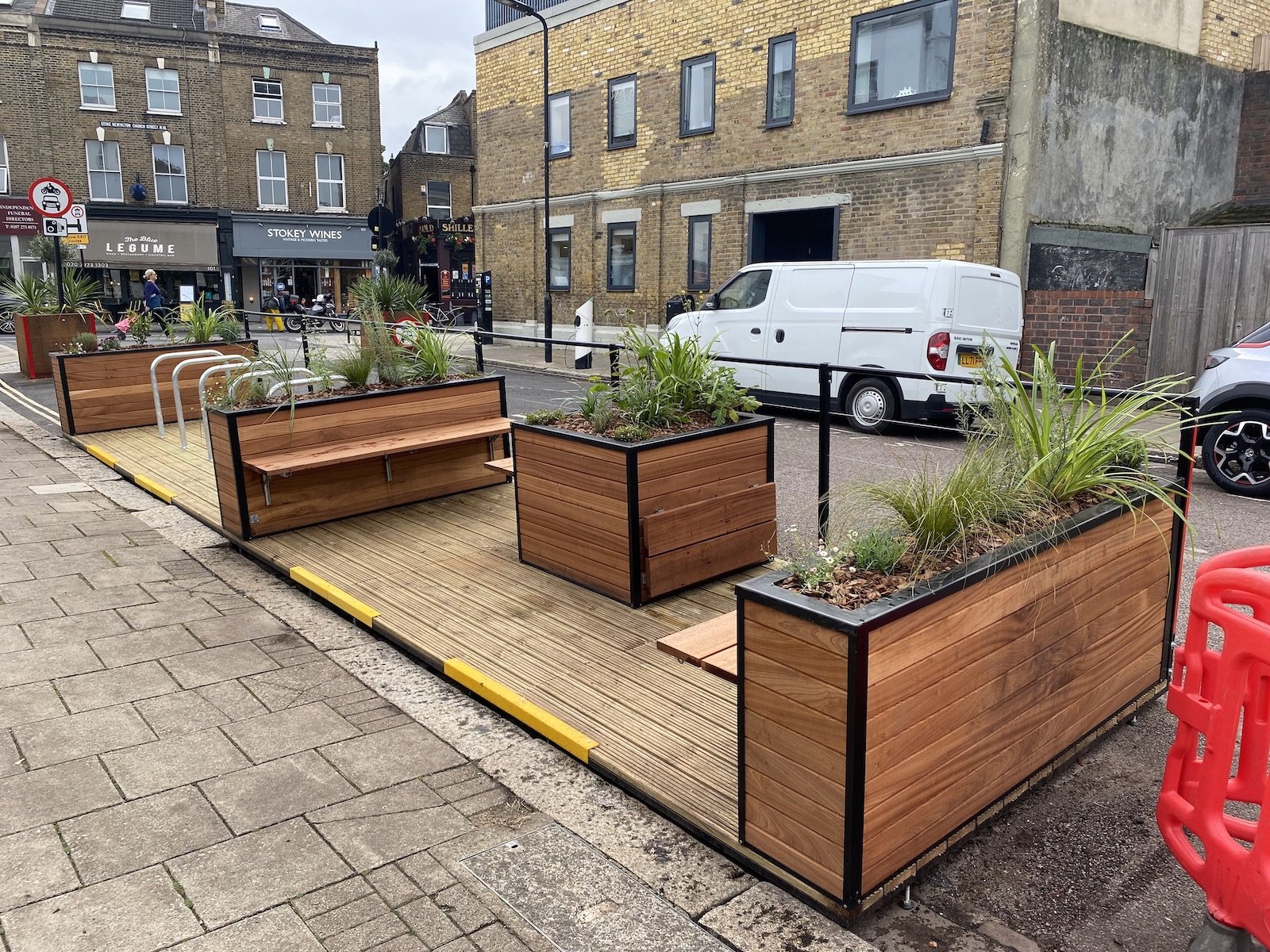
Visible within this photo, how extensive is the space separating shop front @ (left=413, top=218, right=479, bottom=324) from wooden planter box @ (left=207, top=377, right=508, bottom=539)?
3512 cm

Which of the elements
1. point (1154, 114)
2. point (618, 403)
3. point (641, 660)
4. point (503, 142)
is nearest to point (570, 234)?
point (503, 142)

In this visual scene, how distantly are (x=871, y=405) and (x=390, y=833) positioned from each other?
9755 mm

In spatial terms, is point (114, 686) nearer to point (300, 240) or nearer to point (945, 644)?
point (945, 644)

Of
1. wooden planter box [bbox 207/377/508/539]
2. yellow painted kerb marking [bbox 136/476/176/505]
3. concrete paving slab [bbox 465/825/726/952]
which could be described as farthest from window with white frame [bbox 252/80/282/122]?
concrete paving slab [bbox 465/825/726/952]

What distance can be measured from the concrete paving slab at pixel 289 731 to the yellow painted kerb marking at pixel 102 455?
20.2ft

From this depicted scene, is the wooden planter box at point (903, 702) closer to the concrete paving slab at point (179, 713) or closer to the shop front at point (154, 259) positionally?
the concrete paving slab at point (179, 713)

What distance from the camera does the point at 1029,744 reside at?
3.35m

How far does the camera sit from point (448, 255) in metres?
42.8

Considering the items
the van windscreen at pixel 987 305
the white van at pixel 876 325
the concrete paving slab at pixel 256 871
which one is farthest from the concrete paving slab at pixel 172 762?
the van windscreen at pixel 987 305

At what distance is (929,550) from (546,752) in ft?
5.75

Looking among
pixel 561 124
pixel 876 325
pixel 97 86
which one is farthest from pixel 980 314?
pixel 97 86

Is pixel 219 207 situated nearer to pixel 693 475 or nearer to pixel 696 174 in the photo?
pixel 696 174

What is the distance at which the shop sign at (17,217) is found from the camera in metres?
34.2

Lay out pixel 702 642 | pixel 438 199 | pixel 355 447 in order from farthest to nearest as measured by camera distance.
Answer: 1. pixel 438 199
2. pixel 355 447
3. pixel 702 642
